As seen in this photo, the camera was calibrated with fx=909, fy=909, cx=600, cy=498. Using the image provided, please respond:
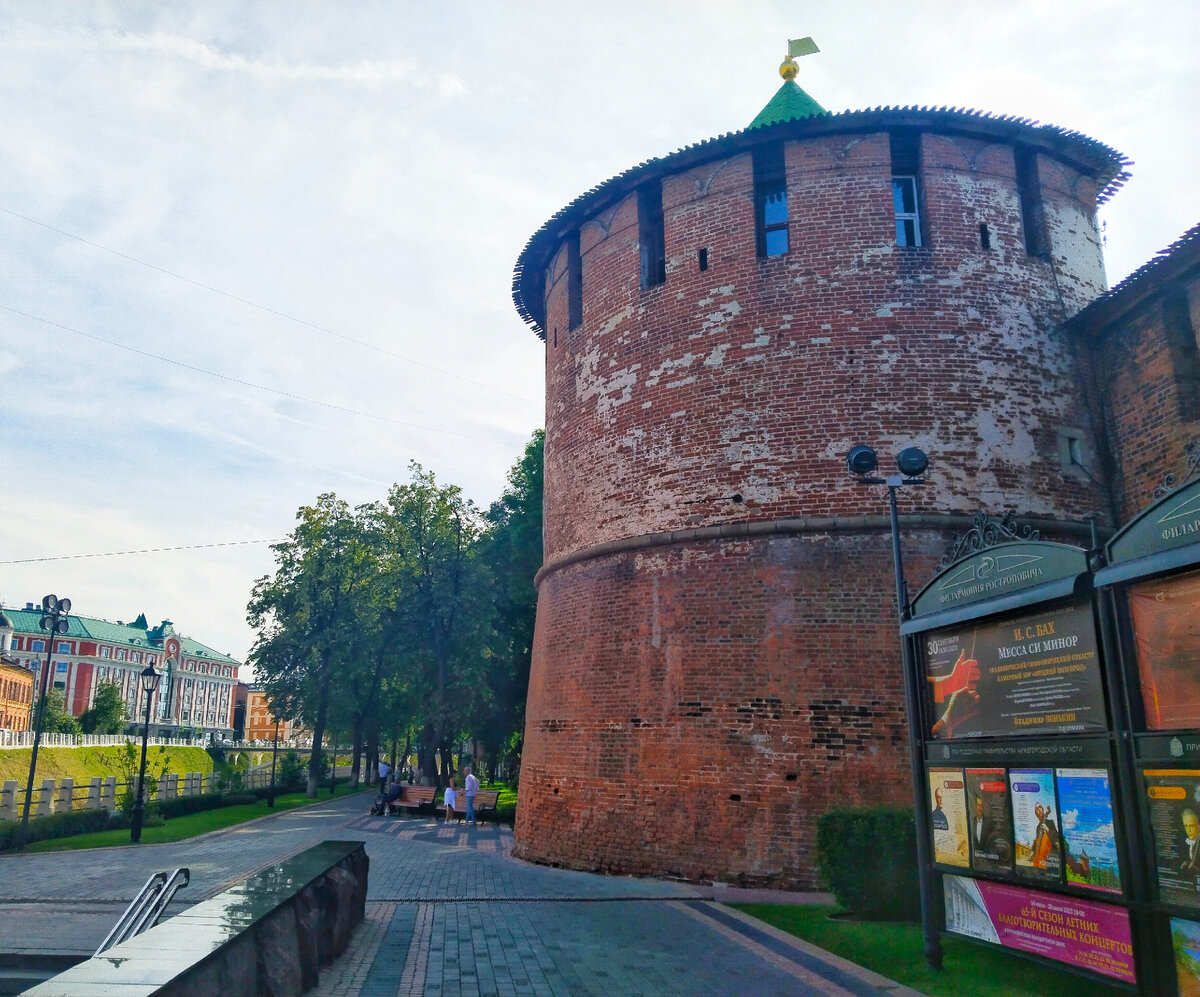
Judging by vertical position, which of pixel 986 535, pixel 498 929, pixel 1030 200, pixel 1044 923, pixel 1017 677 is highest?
pixel 1030 200

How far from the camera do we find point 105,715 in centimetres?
6419

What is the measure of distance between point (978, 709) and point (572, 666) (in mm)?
8342

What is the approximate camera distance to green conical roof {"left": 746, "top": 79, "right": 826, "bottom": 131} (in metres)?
17.2

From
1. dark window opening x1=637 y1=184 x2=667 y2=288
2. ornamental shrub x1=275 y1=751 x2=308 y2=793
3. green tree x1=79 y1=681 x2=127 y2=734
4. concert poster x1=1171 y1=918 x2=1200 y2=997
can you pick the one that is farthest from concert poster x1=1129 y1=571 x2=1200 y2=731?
green tree x1=79 y1=681 x2=127 y2=734

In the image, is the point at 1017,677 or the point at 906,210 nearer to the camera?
the point at 1017,677

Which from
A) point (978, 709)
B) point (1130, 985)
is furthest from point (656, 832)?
point (1130, 985)

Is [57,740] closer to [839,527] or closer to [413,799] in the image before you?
[413,799]

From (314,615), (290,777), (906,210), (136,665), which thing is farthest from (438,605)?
(136,665)

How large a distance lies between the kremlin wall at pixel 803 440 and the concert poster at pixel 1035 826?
4814 millimetres

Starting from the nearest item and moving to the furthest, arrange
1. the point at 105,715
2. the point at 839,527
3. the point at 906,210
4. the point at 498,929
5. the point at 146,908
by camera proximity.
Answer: the point at 146,908
the point at 498,929
the point at 839,527
the point at 906,210
the point at 105,715

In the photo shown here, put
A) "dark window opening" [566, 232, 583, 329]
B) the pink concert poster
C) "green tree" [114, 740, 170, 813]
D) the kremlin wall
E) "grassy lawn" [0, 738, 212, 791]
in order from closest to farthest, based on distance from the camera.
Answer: the pink concert poster → the kremlin wall → "dark window opening" [566, 232, 583, 329] → "green tree" [114, 740, 170, 813] → "grassy lawn" [0, 738, 212, 791]

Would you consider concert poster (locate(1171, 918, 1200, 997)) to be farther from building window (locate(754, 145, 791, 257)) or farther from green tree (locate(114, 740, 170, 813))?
green tree (locate(114, 740, 170, 813))

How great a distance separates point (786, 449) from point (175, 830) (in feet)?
55.5

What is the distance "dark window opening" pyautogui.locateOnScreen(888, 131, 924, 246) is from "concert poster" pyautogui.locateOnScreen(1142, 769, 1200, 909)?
10055mm
